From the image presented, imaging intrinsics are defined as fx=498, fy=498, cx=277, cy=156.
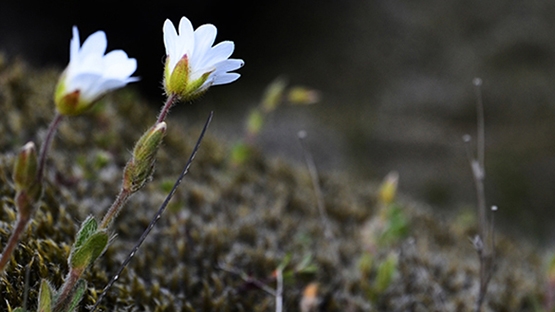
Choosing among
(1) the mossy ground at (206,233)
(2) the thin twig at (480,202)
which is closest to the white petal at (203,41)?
(1) the mossy ground at (206,233)

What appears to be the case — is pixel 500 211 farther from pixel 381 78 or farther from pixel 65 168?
pixel 65 168

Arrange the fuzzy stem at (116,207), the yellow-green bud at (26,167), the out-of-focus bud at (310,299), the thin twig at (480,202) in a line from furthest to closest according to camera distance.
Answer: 1. the out-of-focus bud at (310,299)
2. the thin twig at (480,202)
3. the fuzzy stem at (116,207)
4. the yellow-green bud at (26,167)

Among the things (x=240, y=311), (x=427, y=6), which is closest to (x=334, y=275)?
(x=240, y=311)

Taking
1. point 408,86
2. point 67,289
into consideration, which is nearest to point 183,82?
point 67,289

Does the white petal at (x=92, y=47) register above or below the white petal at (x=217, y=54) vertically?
above

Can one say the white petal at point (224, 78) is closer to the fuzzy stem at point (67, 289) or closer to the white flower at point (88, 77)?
the white flower at point (88, 77)

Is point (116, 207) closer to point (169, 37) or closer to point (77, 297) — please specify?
point (77, 297)

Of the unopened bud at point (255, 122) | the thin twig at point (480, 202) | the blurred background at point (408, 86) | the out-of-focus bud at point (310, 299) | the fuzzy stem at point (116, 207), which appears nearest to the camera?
the fuzzy stem at point (116, 207)
